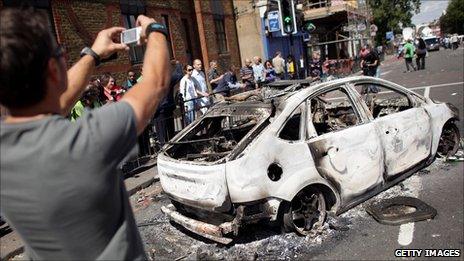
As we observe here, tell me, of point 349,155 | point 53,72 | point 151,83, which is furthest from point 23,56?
point 349,155

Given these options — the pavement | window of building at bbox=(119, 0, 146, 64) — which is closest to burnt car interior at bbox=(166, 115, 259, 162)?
the pavement

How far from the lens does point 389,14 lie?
6900 cm

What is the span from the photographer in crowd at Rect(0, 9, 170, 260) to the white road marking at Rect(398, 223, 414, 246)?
349 centimetres

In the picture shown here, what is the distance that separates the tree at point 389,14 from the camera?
2685 inches

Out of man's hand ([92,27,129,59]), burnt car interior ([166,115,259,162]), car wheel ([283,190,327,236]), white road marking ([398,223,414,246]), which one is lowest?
white road marking ([398,223,414,246])

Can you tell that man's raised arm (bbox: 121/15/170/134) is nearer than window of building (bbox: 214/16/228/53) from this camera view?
Yes

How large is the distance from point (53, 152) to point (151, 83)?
424 millimetres

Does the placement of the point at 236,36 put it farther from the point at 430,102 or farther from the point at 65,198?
the point at 65,198

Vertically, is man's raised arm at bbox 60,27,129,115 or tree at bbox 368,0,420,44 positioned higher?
tree at bbox 368,0,420,44

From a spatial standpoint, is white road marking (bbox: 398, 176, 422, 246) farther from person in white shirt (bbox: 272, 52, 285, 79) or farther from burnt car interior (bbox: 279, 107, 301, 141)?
person in white shirt (bbox: 272, 52, 285, 79)

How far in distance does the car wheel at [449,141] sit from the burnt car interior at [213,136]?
3.00 meters

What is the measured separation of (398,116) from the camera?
18.2 feet

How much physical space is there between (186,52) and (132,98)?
61.7 ft

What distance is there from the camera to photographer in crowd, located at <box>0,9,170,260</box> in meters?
1.37
